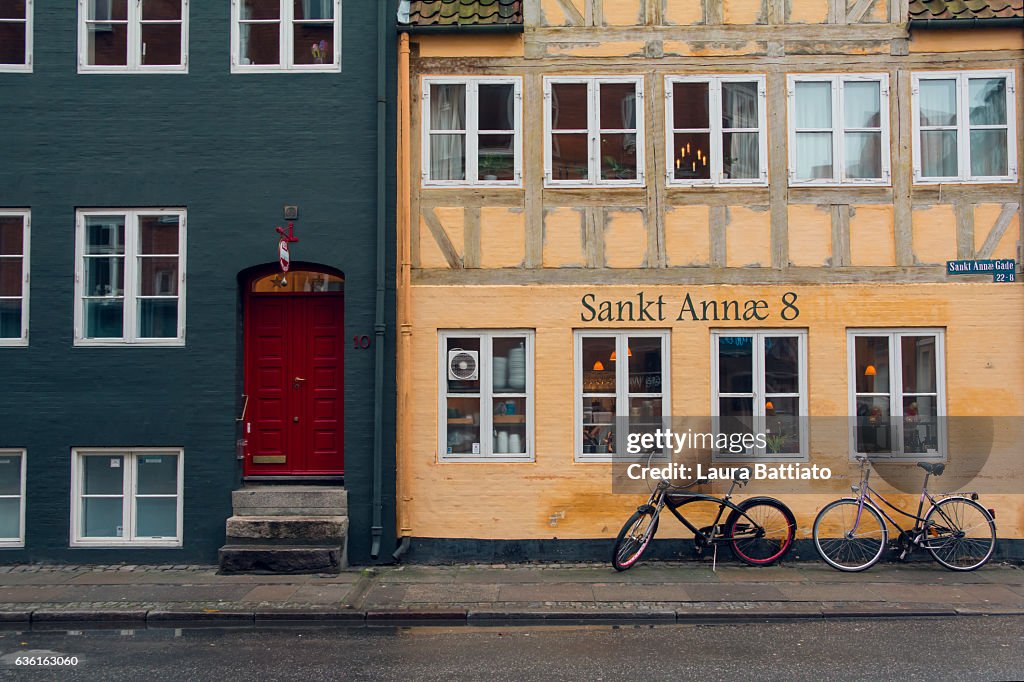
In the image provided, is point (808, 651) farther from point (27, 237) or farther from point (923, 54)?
point (27, 237)

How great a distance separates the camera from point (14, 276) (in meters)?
11.6

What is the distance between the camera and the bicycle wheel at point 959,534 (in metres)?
10.9

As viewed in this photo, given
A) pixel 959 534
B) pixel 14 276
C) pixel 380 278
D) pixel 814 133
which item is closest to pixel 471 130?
pixel 380 278

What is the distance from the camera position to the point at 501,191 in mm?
11555

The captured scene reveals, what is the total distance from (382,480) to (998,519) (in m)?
7.46

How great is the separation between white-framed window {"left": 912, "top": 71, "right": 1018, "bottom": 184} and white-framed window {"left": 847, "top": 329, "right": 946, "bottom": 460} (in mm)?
2051

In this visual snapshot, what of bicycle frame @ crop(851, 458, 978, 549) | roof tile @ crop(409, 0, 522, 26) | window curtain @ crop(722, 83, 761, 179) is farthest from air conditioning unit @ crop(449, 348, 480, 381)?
bicycle frame @ crop(851, 458, 978, 549)

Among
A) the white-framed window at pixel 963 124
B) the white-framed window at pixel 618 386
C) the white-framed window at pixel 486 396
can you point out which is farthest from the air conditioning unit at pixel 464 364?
the white-framed window at pixel 963 124

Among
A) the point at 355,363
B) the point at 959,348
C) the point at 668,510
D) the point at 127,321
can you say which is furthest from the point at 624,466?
the point at 127,321

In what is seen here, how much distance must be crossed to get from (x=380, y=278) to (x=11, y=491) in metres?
5.27

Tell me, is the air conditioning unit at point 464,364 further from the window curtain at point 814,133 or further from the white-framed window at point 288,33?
the window curtain at point 814,133

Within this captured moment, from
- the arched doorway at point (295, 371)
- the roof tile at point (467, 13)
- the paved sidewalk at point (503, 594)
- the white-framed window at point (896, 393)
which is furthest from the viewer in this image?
the arched doorway at point (295, 371)

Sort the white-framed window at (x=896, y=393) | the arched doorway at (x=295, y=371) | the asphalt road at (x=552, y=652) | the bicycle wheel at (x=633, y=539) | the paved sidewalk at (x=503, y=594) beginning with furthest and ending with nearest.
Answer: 1. the arched doorway at (x=295, y=371)
2. the white-framed window at (x=896, y=393)
3. the bicycle wheel at (x=633, y=539)
4. the paved sidewalk at (x=503, y=594)
5. the asphalt road at (x=552, y=652)

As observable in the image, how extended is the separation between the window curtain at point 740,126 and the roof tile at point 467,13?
9.19 feet
